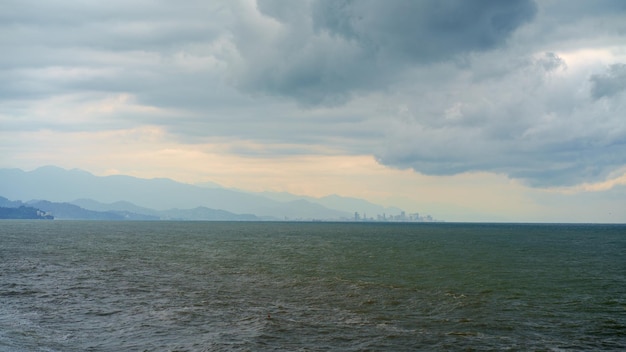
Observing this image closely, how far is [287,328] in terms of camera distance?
39.7 metres

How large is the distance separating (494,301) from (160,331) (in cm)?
3249

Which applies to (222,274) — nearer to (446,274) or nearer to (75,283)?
(75,283)

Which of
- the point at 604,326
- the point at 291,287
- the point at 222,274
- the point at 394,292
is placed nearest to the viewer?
the point at 604,326

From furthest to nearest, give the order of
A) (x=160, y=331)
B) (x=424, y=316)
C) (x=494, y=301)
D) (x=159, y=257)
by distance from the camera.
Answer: (x=159, y=257), (x=494, y=301), (x=424, y=316), (x=160, y=331)

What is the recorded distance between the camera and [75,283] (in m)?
64.1

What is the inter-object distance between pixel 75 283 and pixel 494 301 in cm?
4868

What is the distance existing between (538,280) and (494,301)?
21.6 meters

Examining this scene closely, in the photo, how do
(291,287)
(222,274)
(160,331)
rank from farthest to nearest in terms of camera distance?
1. (222,274)
2. (291,287)
3. (160,331)

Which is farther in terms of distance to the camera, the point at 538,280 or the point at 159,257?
the point at 159,257

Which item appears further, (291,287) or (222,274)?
(222,274)

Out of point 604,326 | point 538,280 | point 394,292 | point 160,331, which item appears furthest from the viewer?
point 538,280

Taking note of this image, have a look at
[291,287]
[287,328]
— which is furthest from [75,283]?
[287,328]

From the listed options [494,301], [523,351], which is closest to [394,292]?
Answer: [494,301]

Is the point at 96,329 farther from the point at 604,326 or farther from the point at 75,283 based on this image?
the point at 604,326
